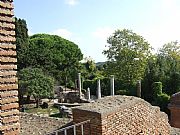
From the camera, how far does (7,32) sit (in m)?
3.79

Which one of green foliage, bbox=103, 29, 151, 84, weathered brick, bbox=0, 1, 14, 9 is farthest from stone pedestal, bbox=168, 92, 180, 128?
green foliage, bbox=103, 29, 151, 84

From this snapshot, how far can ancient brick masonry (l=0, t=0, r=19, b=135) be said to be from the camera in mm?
3631

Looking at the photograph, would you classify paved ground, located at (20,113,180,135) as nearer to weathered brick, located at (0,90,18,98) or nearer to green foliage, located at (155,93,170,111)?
weathered brick, located at (0,90,18,98)

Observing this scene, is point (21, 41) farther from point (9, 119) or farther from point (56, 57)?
point (9, 119)

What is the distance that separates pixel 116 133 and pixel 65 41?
46.0m

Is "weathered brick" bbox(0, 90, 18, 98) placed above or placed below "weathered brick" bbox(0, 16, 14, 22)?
below

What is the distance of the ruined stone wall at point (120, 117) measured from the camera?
227 inches

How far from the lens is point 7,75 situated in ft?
12.2

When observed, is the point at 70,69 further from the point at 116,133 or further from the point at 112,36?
the point at 116,133

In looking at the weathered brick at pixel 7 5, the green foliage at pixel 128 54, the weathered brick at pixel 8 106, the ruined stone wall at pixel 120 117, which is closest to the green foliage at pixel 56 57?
the green foliage at pixel 128 54

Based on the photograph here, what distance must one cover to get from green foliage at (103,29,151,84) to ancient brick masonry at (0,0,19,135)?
2706 cm

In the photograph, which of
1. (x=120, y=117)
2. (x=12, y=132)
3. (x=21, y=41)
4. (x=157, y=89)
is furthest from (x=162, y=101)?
(x=21, y=41)

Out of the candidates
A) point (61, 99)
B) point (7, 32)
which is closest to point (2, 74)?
point (7, 32)

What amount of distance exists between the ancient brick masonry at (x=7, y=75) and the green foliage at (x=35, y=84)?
20.8m
